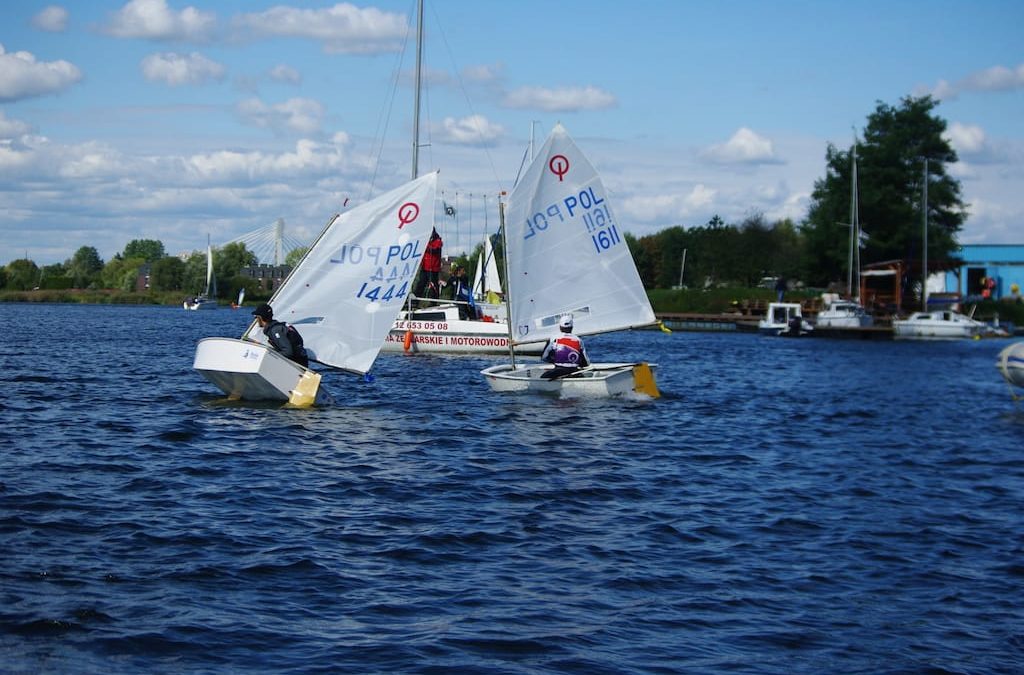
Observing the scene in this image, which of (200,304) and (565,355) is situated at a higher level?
(200,304)

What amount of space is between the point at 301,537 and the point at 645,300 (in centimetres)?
1877

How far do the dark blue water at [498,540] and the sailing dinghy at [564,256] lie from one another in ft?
14.2

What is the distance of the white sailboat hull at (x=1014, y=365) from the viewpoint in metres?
29.0

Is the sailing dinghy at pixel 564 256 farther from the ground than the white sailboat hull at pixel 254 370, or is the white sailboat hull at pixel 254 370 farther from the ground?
the sailing dinghy at pixel 564 256

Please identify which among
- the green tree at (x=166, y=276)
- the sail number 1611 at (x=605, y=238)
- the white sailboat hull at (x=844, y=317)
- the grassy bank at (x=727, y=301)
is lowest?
the white sailboat hull at (x=844, y=317)

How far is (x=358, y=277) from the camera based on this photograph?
24.5 meters

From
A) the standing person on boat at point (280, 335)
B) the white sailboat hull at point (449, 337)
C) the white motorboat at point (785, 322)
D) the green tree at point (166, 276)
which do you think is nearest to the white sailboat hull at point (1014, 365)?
the standing person on boat at point (280, 335)

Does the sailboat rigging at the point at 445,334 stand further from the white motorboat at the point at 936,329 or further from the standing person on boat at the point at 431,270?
the white motorboat at the point at 936,329

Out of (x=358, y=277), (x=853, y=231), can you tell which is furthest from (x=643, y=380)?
(x=853, y=231)

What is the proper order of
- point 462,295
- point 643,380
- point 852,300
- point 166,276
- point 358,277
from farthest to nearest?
point 166,276 < point 852,300 < point 462,295 < point 643,380 < point 358,277

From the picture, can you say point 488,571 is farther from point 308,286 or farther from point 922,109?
point 922,109

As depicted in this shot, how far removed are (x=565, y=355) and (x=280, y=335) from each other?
270 inches

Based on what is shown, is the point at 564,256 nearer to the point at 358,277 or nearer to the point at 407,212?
the point at 407,212

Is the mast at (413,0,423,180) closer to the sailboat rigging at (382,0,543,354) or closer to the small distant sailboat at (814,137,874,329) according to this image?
the sailboat rigging at (382,0,543,354)
